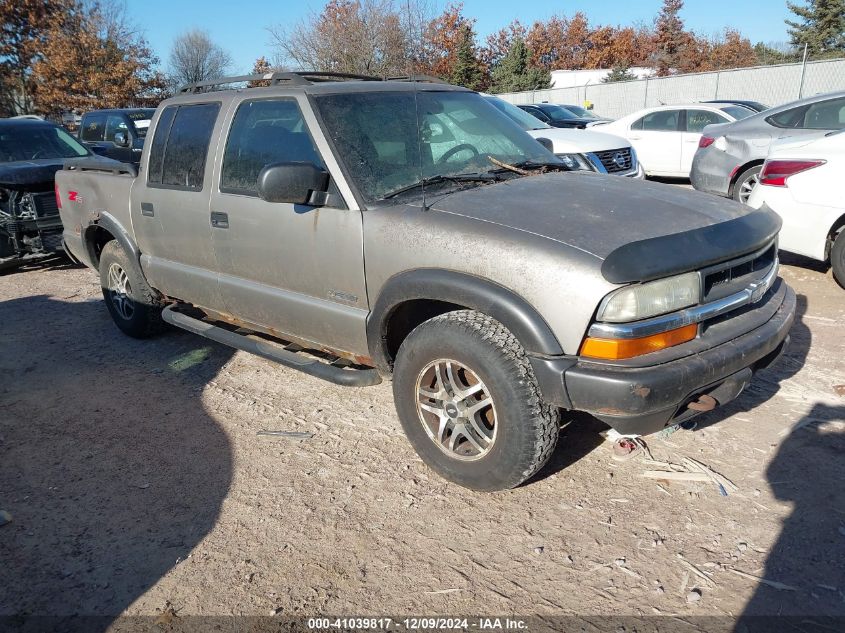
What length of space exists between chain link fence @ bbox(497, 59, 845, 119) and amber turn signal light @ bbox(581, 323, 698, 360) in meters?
23.4

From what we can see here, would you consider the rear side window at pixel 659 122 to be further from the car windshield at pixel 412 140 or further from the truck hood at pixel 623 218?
the truck hood at pixel 623 218

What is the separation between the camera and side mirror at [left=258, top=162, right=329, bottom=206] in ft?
11.1

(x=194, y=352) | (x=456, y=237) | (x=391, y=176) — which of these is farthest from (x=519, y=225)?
(x=194, y=352)

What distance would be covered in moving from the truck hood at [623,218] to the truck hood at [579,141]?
219 inches

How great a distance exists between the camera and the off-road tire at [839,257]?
18.5 feet

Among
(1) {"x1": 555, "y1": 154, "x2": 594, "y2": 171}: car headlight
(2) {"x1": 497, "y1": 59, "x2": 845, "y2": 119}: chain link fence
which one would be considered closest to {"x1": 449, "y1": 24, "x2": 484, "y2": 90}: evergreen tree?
(2) {"x1": 497, "y1": 59, "x2": 845, "y2": 119}: chain link fence

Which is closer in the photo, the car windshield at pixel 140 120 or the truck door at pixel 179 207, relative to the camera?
the truck door at pixel 179 207

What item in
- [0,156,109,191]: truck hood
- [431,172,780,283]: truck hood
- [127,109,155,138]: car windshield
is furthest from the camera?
[127,109,155,138]: car windshield

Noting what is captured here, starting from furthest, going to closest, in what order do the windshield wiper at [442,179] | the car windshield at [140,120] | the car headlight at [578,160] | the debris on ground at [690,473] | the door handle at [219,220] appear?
the car windshield at [140,120] → the car headlight at [578,160] → the door handle at [219,220] → the windshield wiper at [442,179] → the debris on ground at [690,473]

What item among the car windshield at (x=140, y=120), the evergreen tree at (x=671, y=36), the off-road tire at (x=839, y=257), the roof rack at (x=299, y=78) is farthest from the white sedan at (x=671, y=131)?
the evergreen tree at (x=671, y=36)

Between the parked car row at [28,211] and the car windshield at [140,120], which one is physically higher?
the car windshield at [140,120]

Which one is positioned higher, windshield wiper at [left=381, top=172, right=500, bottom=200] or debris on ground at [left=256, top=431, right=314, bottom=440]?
windshield wiper at [left=381, top=172, right=500, bottom=200]

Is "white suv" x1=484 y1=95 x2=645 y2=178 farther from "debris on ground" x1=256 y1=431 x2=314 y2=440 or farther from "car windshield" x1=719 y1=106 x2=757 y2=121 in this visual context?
"debris on ground" x1=256 y1=431 x2=314 y2=440

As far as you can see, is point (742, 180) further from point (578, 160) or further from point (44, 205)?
point (44, 205)
